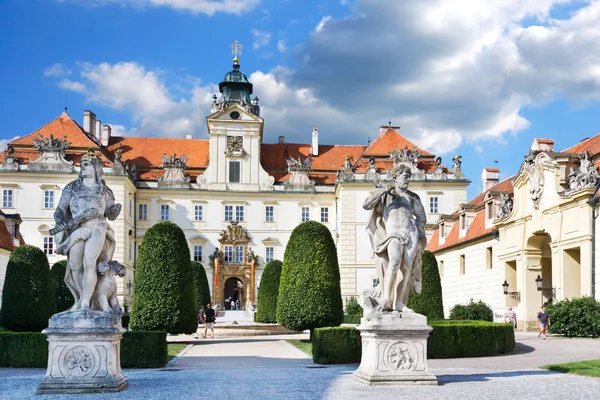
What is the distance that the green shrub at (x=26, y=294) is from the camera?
22547mm

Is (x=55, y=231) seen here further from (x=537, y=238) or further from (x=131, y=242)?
(x=131, y=242)

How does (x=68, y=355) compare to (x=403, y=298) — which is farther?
(x=403, y=298)

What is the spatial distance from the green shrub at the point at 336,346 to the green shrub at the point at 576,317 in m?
8.97

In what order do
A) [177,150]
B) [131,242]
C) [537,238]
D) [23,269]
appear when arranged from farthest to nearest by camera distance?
[177,150], [131,242], [537,238], [23,269]

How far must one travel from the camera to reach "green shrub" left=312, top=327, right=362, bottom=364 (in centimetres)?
1630

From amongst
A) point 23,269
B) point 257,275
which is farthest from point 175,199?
point 23,269

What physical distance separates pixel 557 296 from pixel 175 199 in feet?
117

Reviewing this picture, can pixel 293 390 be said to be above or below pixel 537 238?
below

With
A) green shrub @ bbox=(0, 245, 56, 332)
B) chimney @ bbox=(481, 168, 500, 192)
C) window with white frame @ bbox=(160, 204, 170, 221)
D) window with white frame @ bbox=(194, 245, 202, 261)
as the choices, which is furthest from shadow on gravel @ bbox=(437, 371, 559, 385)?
window with white frame @ bbox=(160, 204, 170, 221)

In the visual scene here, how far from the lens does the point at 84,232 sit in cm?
1067

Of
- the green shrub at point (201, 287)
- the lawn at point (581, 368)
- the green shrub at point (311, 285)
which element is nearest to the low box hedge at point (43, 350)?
the green shrub at point (311, 285)

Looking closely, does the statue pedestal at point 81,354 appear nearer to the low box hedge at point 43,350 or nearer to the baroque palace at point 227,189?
the low box hedge at point 43,350

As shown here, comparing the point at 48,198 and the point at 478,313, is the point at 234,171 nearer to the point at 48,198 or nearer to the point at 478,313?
the point at 48,198

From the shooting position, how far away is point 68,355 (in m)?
10.4
